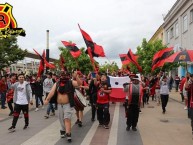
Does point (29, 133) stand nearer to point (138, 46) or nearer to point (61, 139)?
point (61, 139)

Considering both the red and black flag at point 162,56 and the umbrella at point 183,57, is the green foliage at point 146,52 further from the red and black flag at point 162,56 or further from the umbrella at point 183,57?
the umbrella at point 183,57

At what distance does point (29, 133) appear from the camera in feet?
30.0

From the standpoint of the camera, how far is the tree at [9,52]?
31872mm

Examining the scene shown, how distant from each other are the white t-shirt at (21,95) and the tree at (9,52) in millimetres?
22561

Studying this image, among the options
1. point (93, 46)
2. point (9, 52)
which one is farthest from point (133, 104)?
point (9, 52)

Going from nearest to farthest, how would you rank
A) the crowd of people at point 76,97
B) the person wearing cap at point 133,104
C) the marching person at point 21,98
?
the crowd of people at point 76,97, the person wearing cap at point 133,104, the marching person at point 21,98

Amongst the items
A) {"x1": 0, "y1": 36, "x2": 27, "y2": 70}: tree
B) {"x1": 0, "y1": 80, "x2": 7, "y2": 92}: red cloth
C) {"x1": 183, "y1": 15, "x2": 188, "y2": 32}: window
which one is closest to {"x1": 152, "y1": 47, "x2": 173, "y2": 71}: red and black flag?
{"x1": 0, "y1": 80, "x2": 7, "y2": 92}: red cloth

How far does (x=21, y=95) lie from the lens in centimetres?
979

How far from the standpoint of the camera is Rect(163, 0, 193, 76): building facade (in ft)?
109

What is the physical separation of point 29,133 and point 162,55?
22.7 feet

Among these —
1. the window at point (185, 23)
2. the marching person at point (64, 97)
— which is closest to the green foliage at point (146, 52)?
the window at point (185, 23)

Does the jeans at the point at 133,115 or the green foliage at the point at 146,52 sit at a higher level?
the green foliage at the point at 146,52

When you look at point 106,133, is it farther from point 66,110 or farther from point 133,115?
point 66,110

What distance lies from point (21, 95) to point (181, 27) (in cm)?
3067
